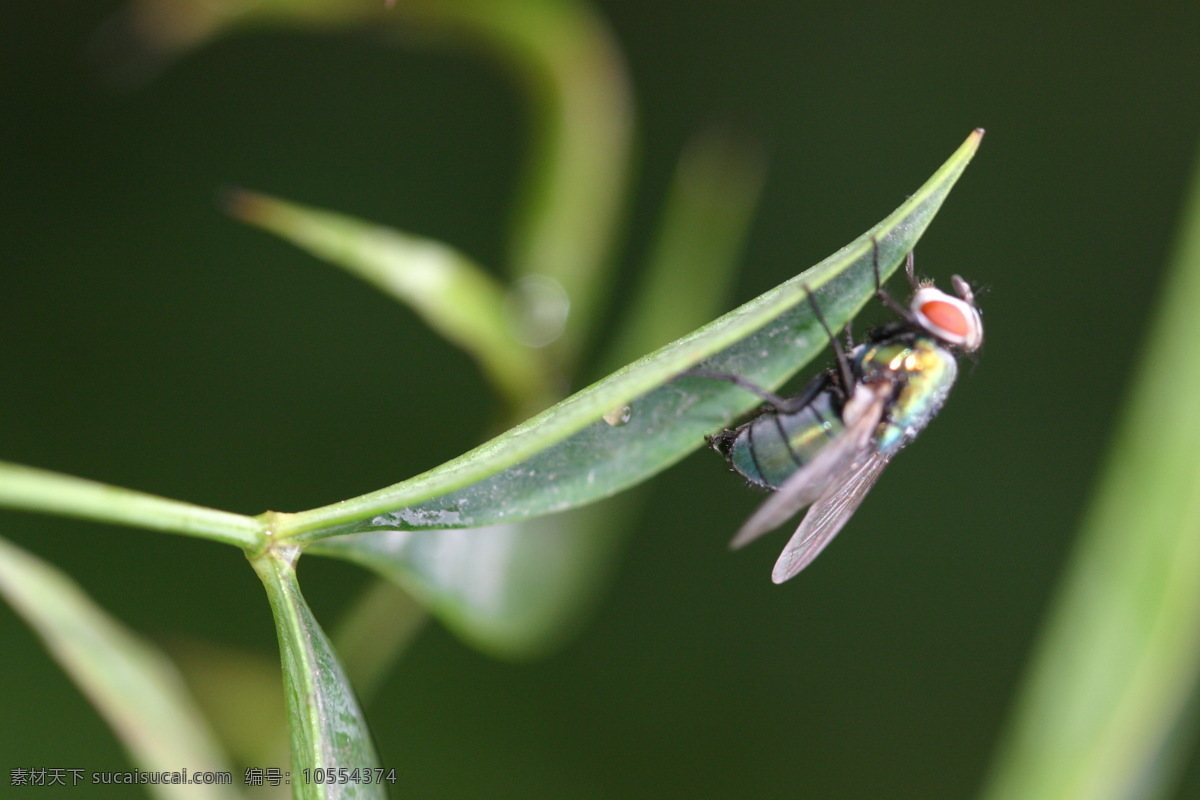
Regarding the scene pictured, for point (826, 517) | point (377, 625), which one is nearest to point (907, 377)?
point (826, 517)

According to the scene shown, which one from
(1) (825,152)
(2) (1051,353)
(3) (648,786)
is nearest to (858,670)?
(3) (648,786)

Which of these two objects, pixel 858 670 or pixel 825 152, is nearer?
pixel 858 670

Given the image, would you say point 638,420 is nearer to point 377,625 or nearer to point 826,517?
point 826,517

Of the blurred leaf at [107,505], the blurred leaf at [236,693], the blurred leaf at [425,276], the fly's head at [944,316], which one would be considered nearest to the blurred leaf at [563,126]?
the blurred leaf at [425,276]

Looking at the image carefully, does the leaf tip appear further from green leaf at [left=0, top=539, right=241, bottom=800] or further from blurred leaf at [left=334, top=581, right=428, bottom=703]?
blurred leaf at [left=334, top=581, right=428, bottom=703]

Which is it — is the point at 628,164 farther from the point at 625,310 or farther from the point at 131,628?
the point at 131,628

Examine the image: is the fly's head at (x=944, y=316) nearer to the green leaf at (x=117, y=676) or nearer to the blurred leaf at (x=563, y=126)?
the blurred leaf at (x=563, y=126)
